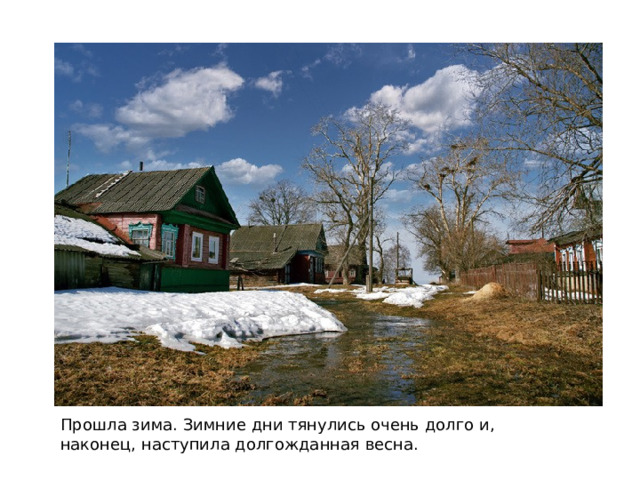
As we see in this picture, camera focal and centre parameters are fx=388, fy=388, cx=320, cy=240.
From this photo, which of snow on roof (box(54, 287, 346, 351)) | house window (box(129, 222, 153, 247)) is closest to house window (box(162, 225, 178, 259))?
house window (box(129, 222, 153, 247))

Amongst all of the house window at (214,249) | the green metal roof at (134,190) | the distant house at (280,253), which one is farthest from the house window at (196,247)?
the distant house at (280,253)

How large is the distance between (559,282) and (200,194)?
14.8m

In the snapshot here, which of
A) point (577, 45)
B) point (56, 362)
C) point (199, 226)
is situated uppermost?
point (577, 45)

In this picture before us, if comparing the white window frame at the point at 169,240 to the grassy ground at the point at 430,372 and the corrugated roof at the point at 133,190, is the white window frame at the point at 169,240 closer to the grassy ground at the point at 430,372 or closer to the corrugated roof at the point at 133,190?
the corrugated roof at the point at 133,190

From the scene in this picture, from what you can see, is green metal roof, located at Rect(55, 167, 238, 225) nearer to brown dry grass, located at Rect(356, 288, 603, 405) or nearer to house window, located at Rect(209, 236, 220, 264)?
house window, located at Rect(209, 236, 220, 264)

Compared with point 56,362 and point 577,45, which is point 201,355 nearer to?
point 56,362

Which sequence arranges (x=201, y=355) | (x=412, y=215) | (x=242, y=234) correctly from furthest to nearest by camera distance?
1. (x=242, y=234)
2. (x=412, y=215)
3. (x=201, y=355)

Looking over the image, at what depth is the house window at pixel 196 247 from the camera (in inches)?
699

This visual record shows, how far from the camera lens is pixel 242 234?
4025cm

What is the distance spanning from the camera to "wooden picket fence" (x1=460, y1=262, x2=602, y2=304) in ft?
34.0

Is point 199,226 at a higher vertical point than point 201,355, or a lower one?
higher

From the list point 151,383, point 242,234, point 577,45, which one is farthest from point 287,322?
point 242,234

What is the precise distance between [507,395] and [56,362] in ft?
15.4

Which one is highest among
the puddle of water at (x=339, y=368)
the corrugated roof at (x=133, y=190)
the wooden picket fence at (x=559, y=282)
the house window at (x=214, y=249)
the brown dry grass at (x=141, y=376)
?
the corrugated roof at (x=133, y=190)
